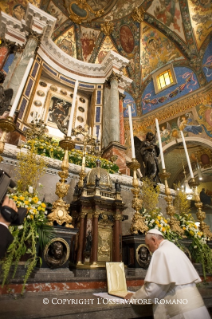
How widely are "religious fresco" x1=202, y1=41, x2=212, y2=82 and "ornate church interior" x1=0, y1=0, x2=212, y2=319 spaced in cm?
7

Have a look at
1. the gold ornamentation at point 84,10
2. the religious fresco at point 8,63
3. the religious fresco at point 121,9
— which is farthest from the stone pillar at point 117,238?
the religious fresco at point 121,9

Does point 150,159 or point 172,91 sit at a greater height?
point 172,91

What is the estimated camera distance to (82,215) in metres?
2.94

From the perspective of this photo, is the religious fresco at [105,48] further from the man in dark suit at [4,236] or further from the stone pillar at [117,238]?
the man in dark suit at [4,236]

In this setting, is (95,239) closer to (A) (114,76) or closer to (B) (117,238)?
(B) (117,238)

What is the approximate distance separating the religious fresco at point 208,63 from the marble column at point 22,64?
10154mm

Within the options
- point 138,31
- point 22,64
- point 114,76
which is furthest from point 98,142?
point 138,31

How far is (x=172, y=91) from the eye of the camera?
45.4 ft

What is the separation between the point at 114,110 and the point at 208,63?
7.93m

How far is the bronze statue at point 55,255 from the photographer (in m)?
2.29

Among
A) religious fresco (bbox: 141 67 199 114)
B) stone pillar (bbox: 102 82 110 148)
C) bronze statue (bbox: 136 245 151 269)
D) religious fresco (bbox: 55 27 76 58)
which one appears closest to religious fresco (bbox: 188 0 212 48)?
religious fresco (bbox: 141 67 199 114)

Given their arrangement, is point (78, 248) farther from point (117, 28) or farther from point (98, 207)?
point (117, 28)

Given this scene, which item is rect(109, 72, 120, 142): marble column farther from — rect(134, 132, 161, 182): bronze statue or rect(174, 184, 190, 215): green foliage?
rect(174, 184, 190, 215): green foliage

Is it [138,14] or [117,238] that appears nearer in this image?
[117,238]
